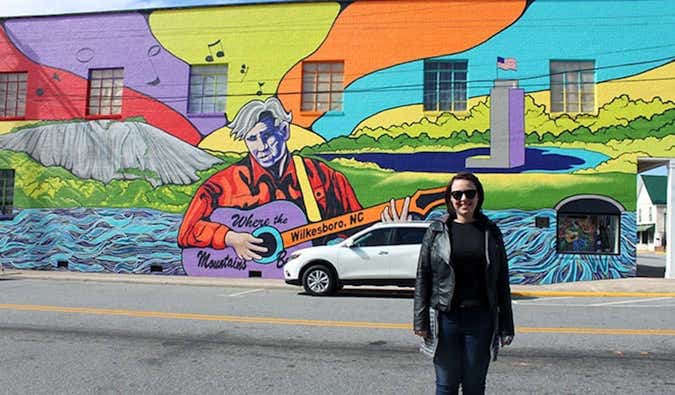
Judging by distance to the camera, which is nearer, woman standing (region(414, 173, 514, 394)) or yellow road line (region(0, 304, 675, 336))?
woman standing (region(414, 173, 514, 394))

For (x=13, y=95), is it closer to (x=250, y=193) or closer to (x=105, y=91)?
(x=105, y=91)

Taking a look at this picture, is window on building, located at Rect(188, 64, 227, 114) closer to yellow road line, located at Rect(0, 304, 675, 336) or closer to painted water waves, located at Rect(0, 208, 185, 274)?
painted water waves, located at Rect(0, 208, 185, 274)

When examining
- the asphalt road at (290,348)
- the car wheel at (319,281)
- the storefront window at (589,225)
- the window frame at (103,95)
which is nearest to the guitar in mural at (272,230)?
the storefront window at (589,225)

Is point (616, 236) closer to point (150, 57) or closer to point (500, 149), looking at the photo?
point (500, 149)

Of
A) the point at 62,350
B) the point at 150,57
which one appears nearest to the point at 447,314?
the point at 62,350

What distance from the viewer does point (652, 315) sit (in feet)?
32.8

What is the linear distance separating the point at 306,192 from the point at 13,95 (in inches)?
432

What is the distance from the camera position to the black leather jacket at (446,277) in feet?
11.6

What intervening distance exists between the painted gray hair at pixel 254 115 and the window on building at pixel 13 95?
25.1 ft

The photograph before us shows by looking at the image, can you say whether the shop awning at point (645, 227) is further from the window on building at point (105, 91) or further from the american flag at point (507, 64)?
the window on building at point (105, 91)

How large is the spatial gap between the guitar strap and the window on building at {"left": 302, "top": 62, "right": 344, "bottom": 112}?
1.74 meters

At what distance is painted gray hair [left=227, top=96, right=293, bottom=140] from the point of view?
17734 millimetres

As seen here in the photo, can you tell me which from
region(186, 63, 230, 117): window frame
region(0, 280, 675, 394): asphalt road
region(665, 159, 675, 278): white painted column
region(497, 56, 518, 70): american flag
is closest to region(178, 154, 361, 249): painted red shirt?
region(186, 63, 230, 117): window frame

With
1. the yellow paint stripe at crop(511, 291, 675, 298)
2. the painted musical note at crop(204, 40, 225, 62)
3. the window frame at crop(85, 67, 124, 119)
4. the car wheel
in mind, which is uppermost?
the painted musical note at crop(204, 40, 225, 62)
